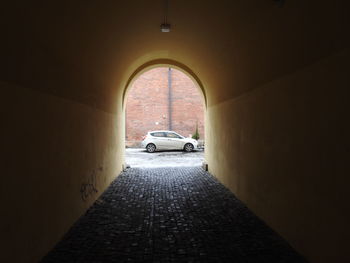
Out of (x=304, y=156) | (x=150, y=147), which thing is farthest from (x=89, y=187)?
(x=150, y=147)

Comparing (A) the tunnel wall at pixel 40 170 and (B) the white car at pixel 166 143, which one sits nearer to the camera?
(A) the tunnel wall at pixel 40 170

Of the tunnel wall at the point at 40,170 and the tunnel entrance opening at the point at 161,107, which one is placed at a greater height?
the tunnel entrance opening at the point at 161,107

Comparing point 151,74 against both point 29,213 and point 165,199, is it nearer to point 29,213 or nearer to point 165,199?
point 165,199

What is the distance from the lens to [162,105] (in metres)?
23.3

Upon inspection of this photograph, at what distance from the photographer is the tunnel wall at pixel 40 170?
2.91 meters

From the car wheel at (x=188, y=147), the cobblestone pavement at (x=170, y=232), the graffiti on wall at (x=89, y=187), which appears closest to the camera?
the cobblestone pavement at (x=170, y=232)

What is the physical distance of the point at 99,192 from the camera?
6.93 metres

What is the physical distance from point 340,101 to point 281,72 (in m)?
1.47

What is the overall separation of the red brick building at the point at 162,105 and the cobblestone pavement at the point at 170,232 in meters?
15.8

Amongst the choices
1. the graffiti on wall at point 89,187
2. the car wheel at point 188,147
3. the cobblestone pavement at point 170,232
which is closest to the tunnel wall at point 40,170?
the graffiti on wall at point 89,187

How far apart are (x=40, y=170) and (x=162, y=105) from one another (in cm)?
1987

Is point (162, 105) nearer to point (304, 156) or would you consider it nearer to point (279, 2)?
point (279, 2)

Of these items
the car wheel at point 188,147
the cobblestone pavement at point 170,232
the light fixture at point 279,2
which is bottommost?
the cobblestone pavement at point 170,232

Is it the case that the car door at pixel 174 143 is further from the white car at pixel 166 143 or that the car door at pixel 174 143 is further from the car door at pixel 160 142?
the car door at pixel 160 142
